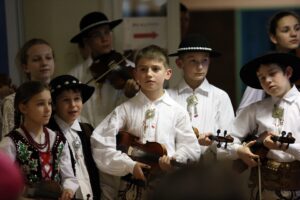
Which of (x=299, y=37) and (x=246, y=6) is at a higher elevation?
(x=246, y=6)

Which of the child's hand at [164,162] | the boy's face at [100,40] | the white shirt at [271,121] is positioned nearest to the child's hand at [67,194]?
the child's hand at [164,162]

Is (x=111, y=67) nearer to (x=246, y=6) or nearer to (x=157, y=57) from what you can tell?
(x=157, y=57)

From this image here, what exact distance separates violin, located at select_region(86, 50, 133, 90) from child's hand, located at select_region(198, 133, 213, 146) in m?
0.50

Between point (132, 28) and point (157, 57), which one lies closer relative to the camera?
point (157, 57)

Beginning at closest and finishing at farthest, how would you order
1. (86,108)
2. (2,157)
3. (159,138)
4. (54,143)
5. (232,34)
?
1. (2,157)
2. (54,143)
3. (159,138)
4. (86,108)
5. (232,34)

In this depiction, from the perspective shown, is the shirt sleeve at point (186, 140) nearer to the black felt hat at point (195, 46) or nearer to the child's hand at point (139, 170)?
the child's hand at point (139, 170)

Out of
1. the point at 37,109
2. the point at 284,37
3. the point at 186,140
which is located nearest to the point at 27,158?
the point at 37,109

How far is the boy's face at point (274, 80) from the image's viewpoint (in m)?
2.30

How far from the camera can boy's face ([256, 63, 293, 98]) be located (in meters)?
2.30

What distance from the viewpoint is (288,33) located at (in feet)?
8.86

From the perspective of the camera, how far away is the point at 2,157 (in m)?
0.70

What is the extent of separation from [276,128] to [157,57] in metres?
0.63

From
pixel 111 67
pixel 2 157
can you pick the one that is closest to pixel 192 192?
pixel 2 157

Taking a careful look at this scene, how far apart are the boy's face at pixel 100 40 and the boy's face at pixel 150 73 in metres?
0.46
